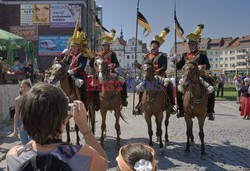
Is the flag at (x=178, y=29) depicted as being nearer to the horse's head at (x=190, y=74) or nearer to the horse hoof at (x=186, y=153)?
the horse's head at (x=190, y=74)

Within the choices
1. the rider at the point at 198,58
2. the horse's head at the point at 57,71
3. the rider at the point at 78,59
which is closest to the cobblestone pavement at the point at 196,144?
the rider at the point at 198,58

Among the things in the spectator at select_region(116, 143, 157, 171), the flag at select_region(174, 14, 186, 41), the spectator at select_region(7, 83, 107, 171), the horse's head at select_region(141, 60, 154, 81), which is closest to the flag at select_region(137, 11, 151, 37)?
the flag at select_region(174, 14, 186, 41)

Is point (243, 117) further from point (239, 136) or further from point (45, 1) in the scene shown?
point (45, 1)

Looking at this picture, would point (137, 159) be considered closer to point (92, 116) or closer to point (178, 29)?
point (92, 116)

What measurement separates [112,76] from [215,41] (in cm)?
13614

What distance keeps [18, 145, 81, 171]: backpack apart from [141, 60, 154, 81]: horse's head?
21.7ft

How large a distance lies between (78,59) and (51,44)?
34573 mm

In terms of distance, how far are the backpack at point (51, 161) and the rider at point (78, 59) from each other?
7.26 metres

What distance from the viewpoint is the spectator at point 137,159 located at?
223 cm

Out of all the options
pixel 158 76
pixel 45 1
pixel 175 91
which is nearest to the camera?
pixel 158 76

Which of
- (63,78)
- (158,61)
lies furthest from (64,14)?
(158,61)

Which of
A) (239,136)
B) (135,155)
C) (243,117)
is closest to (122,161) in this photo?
(135,155)

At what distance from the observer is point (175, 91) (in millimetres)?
10055

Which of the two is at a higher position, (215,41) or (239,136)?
(215,41)
